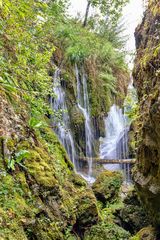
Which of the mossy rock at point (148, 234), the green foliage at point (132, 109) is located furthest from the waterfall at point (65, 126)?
the mossy rock at point (148, 234)

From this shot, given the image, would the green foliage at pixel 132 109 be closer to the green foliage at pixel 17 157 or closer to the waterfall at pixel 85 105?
the green foliage at pixel 17 157

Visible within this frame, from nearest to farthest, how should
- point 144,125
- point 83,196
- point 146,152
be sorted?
point 144,125 < point 146,152 < point 83,196

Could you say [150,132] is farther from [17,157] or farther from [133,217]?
[133,217]

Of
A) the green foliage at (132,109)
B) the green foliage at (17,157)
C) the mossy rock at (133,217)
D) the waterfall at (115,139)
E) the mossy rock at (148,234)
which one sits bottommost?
the mossy rock at (133,217)

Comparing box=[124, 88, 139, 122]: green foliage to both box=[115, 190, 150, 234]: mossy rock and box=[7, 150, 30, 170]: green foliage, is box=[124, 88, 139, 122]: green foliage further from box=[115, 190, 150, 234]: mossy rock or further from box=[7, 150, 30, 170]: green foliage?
box=[7, 150, 30, 170]: green foliage

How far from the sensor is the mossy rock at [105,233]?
5.39 meters

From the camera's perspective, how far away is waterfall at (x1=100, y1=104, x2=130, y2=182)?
1296cm

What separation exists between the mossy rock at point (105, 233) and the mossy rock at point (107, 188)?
2.22 m

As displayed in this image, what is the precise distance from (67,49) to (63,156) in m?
7.61

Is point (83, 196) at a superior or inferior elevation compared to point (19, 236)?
inferior

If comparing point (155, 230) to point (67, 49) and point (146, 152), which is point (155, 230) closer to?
point (146, 152)

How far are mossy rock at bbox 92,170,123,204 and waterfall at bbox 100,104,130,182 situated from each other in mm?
3656

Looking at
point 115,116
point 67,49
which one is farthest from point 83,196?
point 115,116

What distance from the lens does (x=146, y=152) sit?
15.6 ft
